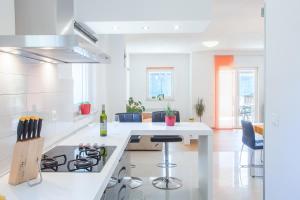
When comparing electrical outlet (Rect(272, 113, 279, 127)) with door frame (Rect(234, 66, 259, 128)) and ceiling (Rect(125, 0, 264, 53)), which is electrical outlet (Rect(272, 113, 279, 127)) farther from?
door frame (Rect(234, 66, 259, 128))

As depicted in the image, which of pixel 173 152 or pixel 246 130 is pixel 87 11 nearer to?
pixel 246 130

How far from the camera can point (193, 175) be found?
452 centimetres

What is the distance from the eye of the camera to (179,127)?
346 cm

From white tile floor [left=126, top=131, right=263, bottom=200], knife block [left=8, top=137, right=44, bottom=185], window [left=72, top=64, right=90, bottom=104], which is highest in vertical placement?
window [left=72, top=64, right=90, bottom=104]

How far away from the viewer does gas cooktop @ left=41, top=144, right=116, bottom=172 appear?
1.78 meters

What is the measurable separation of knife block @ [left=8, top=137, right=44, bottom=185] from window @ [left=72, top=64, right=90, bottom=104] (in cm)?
226

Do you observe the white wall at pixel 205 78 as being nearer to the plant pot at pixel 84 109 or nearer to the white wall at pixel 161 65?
the white wall at pixel 161 65

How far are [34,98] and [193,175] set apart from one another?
122 inches

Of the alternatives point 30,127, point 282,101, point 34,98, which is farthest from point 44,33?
point 282,101

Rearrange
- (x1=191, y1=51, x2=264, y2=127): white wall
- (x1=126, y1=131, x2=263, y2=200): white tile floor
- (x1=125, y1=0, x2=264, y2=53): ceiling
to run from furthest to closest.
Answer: (x1=191, y1=51, x2=264, y2=127): white wall → (x1=125, y1=0, x2=264, y2=53): ceiling → (x1=126, y1=131, x2=263, y2=200): white tile floor

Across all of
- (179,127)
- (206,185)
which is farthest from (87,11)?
(206,185)

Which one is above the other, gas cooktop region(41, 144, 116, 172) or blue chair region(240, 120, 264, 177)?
gas cooktop region(41, 144, 116, 172)

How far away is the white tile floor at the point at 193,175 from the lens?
144 inches

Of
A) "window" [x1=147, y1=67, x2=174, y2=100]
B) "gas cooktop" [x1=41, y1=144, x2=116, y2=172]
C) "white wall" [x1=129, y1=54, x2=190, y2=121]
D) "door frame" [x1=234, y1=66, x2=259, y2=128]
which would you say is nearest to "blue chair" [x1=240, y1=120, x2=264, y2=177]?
"gas cooktop" [x1=41, y1=144, x2=116, y2=172]
